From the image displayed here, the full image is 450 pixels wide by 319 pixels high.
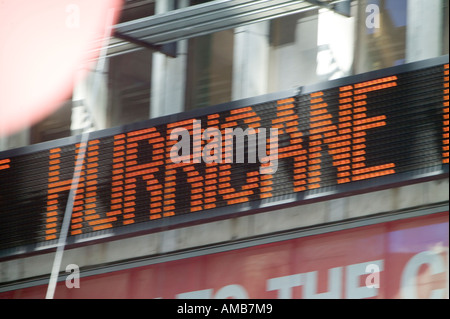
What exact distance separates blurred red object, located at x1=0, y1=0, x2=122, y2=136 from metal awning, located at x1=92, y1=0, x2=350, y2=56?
0.82 meters

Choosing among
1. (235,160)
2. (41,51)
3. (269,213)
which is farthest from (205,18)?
(41,51)

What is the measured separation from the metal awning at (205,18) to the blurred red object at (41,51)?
0.82m

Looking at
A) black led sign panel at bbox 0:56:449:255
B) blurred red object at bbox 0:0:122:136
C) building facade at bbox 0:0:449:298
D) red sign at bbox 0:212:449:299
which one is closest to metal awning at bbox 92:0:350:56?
→ building facade at bbox 0:0:449:298

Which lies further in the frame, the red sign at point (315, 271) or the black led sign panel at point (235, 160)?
the red sign at point (315, 271)

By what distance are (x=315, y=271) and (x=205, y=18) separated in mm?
2911

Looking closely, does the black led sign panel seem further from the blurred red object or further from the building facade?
the blurred red object

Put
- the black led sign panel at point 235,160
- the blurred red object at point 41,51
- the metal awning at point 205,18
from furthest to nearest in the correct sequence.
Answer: the blurred red object at point 41,51
the metal awning at point 205,18
the black led sign panel at point 235,160

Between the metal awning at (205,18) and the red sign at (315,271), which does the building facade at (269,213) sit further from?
the metal awning at (205,18)

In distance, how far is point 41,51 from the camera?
518 inches

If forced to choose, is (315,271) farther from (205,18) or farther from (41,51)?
(41,51)

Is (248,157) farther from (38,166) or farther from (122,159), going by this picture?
(38,166)

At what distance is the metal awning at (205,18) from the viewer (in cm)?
1084

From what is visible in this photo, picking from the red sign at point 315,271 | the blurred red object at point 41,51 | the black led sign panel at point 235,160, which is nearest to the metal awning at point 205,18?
the blurred red object at point 41,51

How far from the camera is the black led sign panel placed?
9109mm
